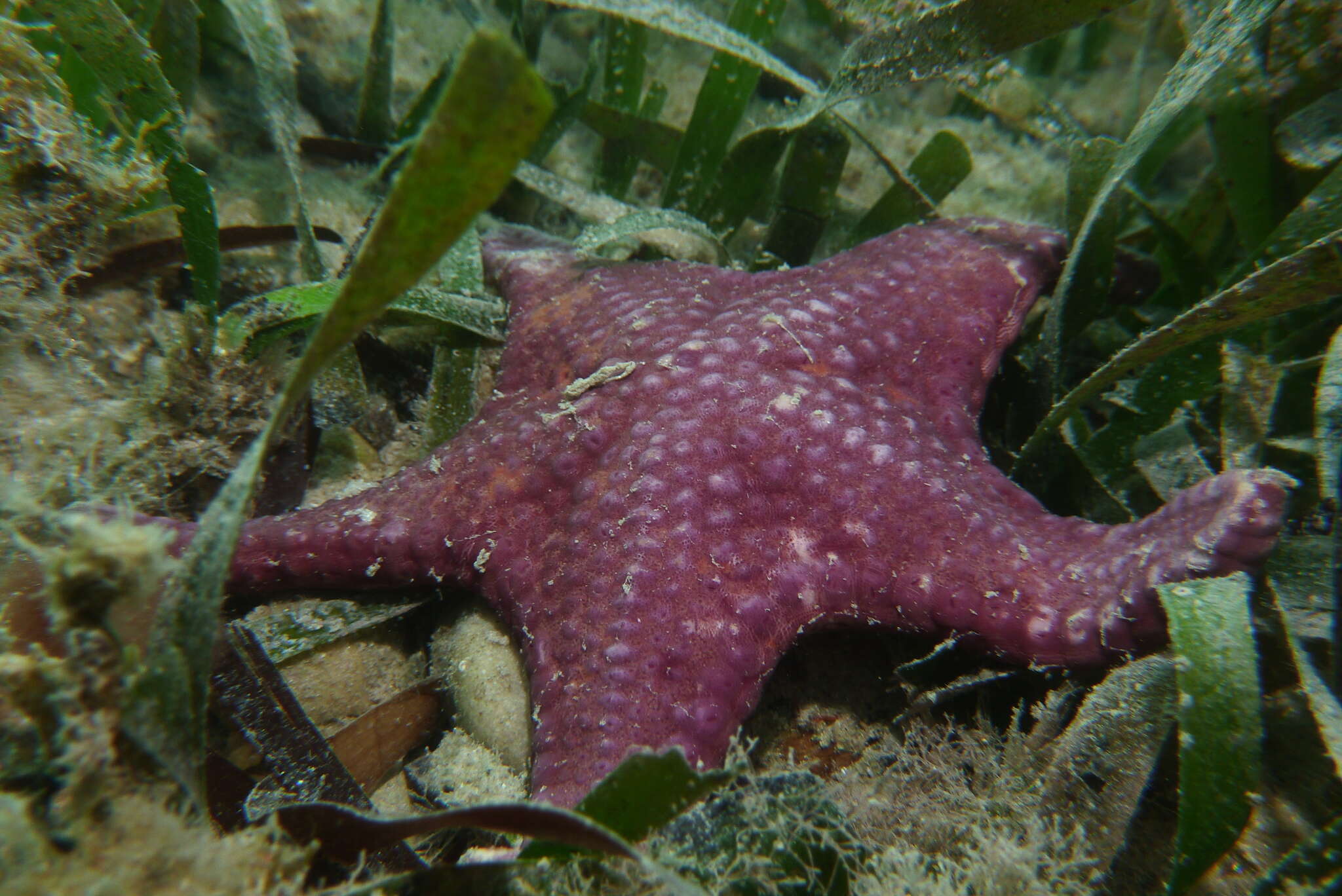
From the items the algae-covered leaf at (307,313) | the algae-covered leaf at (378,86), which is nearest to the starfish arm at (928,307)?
the algae-covered leaf at (307,313)

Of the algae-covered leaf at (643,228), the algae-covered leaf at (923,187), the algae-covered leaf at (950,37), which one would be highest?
the algae-covered leaf at (950,37)

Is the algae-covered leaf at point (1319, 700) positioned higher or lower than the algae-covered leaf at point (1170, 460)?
lower

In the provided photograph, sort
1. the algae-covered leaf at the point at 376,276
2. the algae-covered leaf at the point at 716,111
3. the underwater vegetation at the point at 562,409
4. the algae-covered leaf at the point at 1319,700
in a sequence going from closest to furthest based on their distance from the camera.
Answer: the algae-covered leaf at the point at 376,276 → the underwater vegetation at the point at 562,409 → the algae-covered leaf at the point at 1319,700 → the algae-covered leaf at the point at 716,111

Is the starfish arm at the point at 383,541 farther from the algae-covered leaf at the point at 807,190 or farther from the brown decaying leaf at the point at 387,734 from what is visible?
the algae-covered leaf at the point at 807,190

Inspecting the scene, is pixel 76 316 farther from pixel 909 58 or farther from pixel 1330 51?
pixel 1330 51

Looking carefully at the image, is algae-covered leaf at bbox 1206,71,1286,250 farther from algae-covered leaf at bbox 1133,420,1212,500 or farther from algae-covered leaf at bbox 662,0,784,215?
algae-covered leaf at bbox 662,0,784,215

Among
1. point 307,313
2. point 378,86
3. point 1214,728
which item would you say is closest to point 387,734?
point 307,313

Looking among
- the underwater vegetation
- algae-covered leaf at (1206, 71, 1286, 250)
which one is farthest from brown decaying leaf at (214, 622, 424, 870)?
algae-covered leaf at (1206, 71, 1286, 250)

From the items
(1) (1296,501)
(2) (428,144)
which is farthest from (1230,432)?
(2) (428,144)
